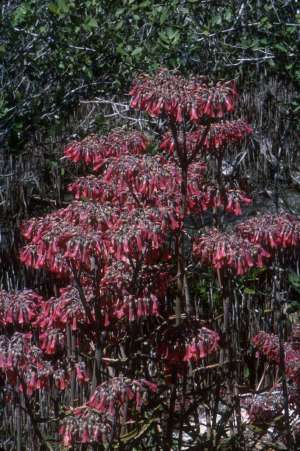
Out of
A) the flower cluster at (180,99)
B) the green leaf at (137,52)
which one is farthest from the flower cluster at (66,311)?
the green leaf at (137,52)

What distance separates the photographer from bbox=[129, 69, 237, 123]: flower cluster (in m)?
3.08

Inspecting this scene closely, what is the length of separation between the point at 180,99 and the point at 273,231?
66 cm

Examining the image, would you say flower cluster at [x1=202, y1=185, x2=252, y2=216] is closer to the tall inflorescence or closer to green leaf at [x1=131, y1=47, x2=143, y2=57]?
the tall inflorescence

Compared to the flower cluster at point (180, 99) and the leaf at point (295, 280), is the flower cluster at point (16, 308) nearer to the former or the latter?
the flower cluster at point (180, 99)

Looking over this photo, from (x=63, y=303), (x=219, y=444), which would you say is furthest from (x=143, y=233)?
(x=219, y=444)

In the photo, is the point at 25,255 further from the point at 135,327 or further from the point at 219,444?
the point at 219,444

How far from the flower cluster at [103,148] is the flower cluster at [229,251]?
452 mm

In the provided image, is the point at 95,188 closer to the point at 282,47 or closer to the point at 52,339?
the point at 52,339

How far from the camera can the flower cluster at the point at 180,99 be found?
3.08 metres

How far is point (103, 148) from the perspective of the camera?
135 inches

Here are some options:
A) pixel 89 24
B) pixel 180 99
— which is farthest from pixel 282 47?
pixel 180 99

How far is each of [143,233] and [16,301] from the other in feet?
1.73

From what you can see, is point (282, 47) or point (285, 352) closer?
point (285, 352)

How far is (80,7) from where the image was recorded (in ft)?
18.4
